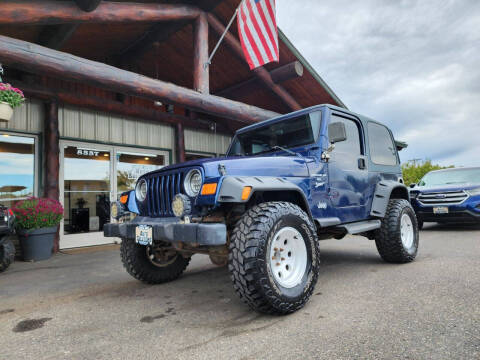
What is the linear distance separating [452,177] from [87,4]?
29.9 feet

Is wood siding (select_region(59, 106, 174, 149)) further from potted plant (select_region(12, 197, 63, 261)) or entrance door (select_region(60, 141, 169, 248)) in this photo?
potted plant (select_region(12, 197, 63, 261))

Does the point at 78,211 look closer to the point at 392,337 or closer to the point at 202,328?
the point at 202,328

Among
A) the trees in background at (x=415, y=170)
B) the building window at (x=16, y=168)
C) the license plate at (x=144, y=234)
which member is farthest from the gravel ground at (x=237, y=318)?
the trees in background at (x=415, y=170)

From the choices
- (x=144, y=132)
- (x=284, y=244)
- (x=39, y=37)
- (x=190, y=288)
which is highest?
(x=39, y=37)

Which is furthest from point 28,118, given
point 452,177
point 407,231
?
point 452,177

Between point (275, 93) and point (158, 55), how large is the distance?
338 centimetres

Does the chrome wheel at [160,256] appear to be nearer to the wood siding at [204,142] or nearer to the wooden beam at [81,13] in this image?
the wooden beam at [81,13]

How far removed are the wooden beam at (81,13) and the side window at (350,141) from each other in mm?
4119

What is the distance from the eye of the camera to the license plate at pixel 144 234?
266 cm

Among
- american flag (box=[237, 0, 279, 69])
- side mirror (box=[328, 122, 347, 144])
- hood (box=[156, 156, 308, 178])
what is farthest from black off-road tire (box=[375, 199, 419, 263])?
american flag (box=[237, 0, 279, 69])

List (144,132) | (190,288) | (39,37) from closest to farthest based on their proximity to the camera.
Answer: (190,288) → (39,37) → (144,132)

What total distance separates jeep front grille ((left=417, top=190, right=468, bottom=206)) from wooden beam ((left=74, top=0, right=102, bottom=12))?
26.0 ft

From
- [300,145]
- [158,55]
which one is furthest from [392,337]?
[158,55]

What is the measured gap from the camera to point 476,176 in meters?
7.90
